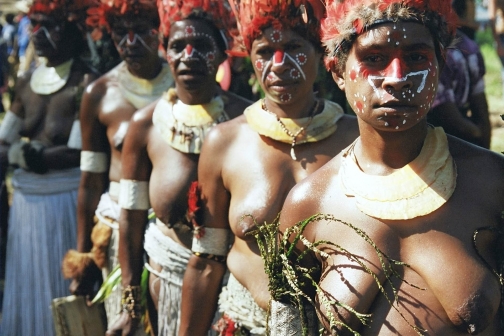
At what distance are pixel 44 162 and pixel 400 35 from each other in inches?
155

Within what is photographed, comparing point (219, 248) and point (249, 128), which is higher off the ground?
Result: point (249, 128)

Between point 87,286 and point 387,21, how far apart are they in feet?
11.1

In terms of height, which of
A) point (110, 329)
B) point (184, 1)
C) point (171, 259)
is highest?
point (184, 1)

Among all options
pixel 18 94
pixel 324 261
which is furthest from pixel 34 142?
pixel 324 261

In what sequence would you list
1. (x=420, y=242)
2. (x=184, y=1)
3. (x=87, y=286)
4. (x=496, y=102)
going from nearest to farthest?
(x=420, y=242) < (x=184, y=1) < (x=87, y=286) < (x=496, y=102)

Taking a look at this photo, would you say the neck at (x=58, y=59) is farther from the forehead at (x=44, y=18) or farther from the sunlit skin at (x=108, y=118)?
the sunlit skin at (x=108, y=118)

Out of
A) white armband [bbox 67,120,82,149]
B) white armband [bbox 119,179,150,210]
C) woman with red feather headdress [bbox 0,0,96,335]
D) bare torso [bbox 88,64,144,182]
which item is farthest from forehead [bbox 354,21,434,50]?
woman with red feather headdress [bbox 0,0,96,335]

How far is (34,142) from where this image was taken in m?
6.06

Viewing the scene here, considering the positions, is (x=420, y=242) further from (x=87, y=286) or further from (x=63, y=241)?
(x=63, y=241)

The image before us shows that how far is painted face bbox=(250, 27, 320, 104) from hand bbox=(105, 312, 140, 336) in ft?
5.49

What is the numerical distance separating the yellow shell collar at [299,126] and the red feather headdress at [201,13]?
741 millimetres

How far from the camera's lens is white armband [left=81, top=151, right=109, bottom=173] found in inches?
208

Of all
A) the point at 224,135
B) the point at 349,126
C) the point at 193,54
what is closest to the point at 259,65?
the point at 224,135

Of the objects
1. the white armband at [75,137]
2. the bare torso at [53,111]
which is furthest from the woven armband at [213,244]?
the bare torso at [53,111]
